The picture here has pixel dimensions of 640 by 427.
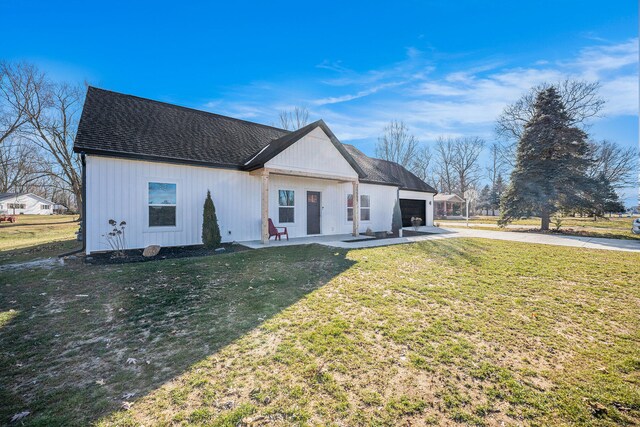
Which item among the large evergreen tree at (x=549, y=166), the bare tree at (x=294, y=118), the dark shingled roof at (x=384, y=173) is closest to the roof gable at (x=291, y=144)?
the dark shingled roof at (x=384, y=173)

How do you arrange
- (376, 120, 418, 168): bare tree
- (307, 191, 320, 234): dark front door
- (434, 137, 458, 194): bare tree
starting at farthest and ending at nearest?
1. (434, 137, 458, 194): bare tree
2. (376, 120, 418, 168): bare tree
3. (307, 191, 320, 234): dark front door

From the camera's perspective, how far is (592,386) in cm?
232

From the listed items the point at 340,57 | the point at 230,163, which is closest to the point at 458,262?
the point at 230,163

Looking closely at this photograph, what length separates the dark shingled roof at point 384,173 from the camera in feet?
50.5

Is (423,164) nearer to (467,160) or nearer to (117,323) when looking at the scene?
(467,160)

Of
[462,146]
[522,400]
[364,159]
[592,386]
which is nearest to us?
[522,400]

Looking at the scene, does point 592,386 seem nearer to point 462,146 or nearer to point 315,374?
point 315,374

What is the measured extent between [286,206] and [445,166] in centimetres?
4320

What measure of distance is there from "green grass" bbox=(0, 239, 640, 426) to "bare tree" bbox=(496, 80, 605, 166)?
17.7 meters

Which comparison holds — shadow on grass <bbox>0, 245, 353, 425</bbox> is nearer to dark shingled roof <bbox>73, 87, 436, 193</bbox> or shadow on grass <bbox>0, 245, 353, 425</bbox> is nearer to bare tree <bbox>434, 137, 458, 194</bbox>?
dark shingled roof <bbox>73, 87, 436, 193</bbox>

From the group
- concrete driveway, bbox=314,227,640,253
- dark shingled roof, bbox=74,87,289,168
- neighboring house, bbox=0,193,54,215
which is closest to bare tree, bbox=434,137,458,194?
concrete driveway, bbox=314,227,640,253

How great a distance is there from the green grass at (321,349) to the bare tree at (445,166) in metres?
43.4

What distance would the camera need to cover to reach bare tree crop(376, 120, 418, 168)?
113 feet

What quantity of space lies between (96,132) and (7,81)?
23238 mm
